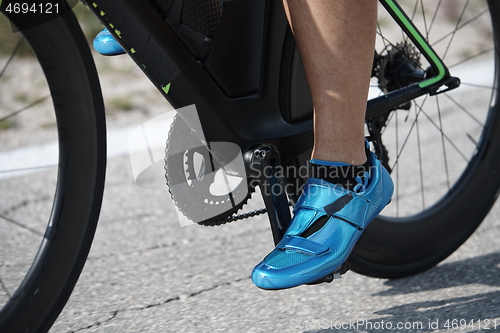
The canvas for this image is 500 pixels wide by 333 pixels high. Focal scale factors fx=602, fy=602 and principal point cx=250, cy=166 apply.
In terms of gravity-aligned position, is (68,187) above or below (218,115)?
below

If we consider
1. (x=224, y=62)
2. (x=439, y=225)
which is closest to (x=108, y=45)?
(x=224, y=62)

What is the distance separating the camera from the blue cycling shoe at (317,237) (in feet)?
4.14

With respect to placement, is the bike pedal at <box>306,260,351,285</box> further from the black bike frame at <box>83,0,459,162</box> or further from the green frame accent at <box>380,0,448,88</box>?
the green frame accent at <box>380,0,448,88</box>

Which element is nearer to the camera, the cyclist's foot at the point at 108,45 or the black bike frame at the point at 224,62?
the black bike frame at the point at 224,62

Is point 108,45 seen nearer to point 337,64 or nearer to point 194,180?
point 194,180

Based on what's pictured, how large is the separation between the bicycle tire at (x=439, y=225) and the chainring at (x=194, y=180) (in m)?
0.44

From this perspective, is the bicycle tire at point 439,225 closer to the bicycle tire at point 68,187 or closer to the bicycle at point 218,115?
the bicycle at point 218,115

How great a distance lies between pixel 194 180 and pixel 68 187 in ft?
0.91

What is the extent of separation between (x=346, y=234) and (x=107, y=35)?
712 mm

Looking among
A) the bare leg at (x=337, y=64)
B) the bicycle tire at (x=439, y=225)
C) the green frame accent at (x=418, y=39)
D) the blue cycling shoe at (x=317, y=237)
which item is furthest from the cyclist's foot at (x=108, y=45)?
the bicycle tire at (x=439, y=225)

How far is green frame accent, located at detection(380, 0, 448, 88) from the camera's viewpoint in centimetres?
151

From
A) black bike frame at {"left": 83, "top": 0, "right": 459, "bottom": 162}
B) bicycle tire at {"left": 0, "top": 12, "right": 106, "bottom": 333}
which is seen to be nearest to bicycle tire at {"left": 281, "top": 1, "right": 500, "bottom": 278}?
black bike frame at {"left": 83, "top": 0, "right": 459, "bottom": 162}

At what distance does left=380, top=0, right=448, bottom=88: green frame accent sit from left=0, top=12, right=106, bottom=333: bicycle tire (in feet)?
2.52

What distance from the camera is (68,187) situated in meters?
1.20
